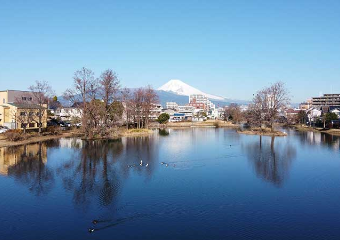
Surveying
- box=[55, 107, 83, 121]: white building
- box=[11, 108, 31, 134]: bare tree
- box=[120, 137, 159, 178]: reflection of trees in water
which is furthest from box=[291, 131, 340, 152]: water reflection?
box=[11, 108, 31, 134]: bare tree

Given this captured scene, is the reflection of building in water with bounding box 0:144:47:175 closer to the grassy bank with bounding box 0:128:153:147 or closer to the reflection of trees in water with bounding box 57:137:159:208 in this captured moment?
the grassy bank with bounding box 0:128:153:147

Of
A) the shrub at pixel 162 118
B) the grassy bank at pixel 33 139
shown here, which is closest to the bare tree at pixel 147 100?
the shrub at pixel 162 118

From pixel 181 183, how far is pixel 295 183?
4.28m

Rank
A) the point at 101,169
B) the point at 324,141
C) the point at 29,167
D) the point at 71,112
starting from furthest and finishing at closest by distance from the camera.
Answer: the point at 71,112 < the point at 324,141 < the point at 29,167 < the point at 101,169

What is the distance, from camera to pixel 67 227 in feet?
23.9

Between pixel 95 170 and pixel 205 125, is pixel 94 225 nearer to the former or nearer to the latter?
pixel 95 170

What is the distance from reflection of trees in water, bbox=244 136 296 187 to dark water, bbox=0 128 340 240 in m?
0.05

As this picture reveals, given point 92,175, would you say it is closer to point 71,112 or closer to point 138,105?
point 138,105

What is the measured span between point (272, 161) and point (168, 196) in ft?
26.4

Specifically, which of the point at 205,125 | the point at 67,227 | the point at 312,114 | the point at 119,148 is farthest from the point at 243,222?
the point at 312,114

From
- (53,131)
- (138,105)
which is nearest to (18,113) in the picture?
(53,131)

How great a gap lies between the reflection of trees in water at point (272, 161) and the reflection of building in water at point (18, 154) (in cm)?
1042

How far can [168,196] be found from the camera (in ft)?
31.4

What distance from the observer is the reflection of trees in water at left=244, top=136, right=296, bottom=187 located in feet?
40.9
